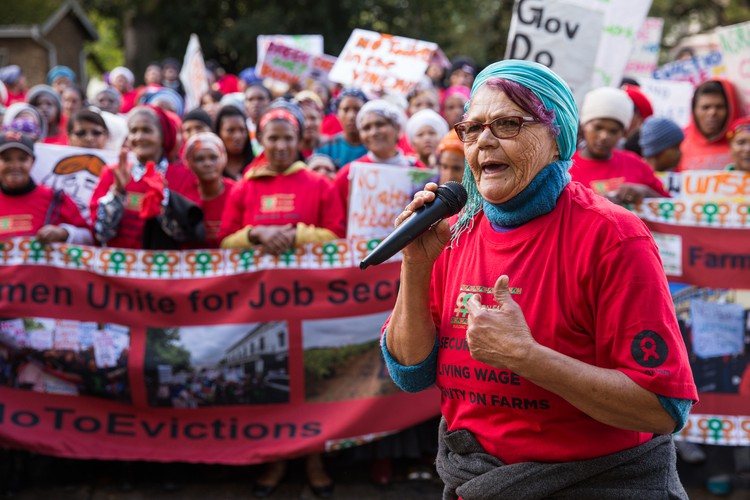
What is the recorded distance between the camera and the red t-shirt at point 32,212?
17.6 ft

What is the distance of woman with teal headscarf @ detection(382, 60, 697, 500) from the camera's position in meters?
1.95

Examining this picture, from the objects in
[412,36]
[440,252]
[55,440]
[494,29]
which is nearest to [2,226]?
[55,440]

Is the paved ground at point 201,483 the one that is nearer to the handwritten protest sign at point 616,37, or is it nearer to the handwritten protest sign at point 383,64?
the handwritten protest sign at point 616,37

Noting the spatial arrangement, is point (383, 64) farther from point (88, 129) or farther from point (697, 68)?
point (697, 68)

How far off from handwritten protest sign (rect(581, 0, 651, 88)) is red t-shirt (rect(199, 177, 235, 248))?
121 inches

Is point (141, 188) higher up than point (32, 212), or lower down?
higher up

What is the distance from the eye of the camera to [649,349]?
6.38 feet

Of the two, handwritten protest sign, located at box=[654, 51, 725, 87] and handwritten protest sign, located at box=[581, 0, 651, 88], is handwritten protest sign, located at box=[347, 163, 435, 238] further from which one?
handwritten protest sign, located at box=[654, 51, 725, 87]

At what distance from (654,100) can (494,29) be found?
18.1 meters

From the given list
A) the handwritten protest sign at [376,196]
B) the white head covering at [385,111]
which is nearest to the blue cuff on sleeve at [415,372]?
the handwritten protest sign at [376,196]

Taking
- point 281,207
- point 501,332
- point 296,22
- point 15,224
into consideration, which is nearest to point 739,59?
point 281,207

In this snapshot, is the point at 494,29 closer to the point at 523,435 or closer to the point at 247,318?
the point at 247,318

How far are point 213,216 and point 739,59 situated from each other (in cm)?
418

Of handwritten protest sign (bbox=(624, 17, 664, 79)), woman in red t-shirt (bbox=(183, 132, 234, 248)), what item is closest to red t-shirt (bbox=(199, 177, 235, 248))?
woman in red t-shirt (bbox=(183, 132, 234, 248))
